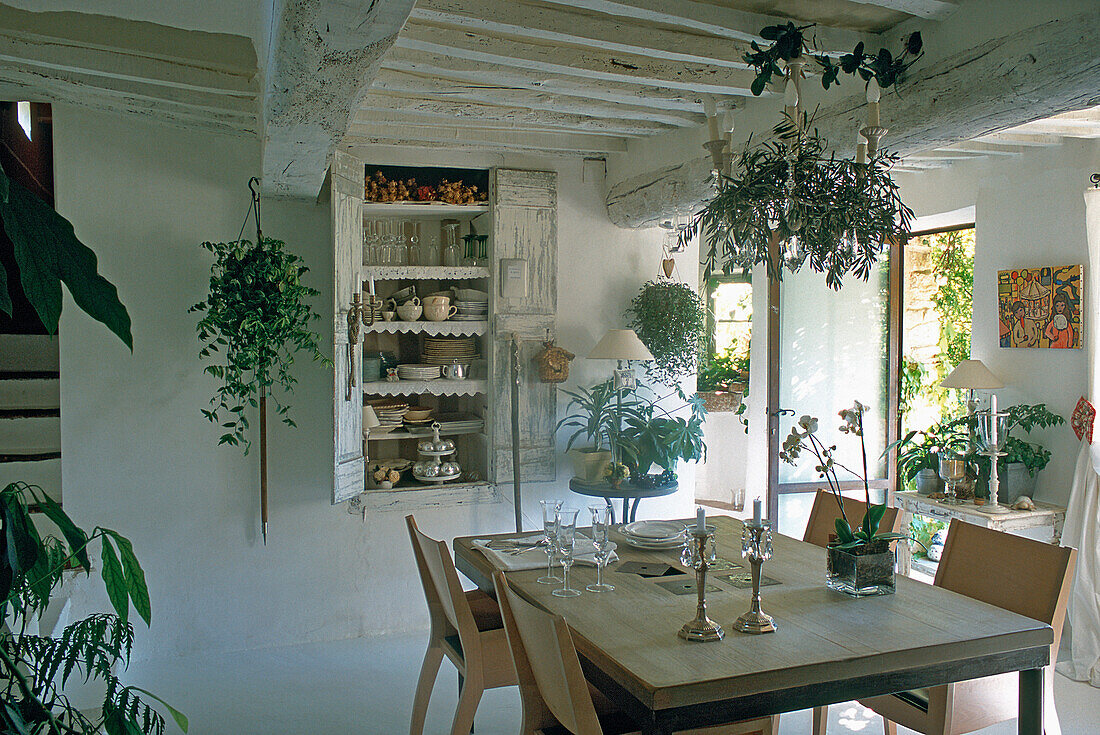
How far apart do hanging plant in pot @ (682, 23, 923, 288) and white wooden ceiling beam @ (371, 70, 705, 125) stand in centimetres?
96

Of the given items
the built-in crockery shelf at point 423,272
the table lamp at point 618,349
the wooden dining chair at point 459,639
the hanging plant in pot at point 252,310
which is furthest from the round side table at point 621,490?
the hanging plant in pot at point 252,310

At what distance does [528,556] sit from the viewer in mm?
3047

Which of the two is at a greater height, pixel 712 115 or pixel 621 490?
pixel 712 115

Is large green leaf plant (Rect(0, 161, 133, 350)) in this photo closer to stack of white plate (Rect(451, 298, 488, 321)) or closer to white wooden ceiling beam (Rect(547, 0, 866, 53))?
white wooden ceiling beam (Rect(547, 0, 866, 53))

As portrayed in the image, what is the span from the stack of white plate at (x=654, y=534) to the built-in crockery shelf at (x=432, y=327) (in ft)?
5.51

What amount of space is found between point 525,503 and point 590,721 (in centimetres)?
283

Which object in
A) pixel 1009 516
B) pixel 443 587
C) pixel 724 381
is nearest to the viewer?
pixel 443 587

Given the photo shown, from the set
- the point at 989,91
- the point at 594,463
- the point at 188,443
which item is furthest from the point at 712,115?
the point at 188,443

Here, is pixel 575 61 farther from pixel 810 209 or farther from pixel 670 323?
pixel 670 323

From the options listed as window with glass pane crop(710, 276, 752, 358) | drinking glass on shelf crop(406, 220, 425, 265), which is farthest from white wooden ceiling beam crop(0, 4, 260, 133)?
window with glass pane crop(710, 276, 752, 358)

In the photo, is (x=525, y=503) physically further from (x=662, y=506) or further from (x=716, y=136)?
(x=716, y=136)

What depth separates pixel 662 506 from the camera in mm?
5145

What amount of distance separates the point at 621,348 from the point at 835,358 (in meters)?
1.84

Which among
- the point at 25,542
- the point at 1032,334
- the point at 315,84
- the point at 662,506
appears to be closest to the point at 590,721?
the point at 25,542
